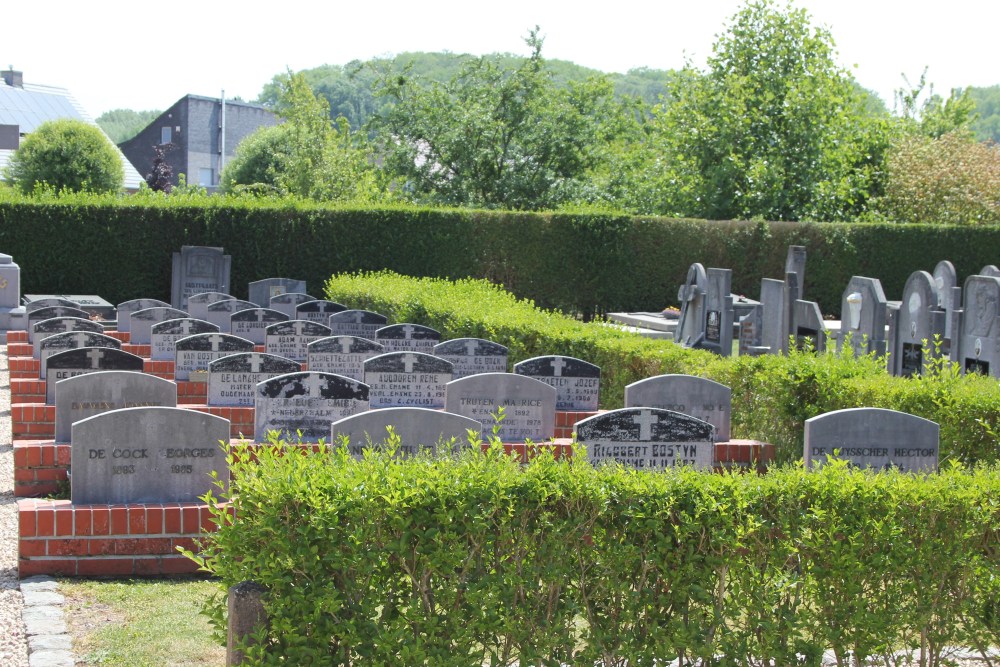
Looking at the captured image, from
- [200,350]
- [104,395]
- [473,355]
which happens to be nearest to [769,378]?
[473,355]

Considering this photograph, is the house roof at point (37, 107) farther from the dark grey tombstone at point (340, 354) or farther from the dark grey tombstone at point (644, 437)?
the dark grey tombstone at point (644, 437)

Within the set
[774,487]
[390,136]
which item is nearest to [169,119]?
[390,136]

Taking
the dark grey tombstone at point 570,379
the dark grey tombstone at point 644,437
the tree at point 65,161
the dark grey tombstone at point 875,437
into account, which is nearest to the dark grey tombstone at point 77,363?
the dark grey tombstone at point 570,379

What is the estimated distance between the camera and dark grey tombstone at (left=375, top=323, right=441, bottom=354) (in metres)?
12.1

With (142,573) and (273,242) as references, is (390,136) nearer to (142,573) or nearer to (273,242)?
(273,242)

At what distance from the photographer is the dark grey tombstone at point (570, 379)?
9688 mm

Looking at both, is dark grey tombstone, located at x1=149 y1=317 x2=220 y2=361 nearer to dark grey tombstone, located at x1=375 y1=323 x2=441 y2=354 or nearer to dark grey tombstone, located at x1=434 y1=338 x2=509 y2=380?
dark grey tombstone, located at x1=375 y1=323 x2=441 y2=354

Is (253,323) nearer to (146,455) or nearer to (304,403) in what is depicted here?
(304,403)

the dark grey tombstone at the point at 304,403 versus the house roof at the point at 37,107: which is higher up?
the house roof at the point at 37,107

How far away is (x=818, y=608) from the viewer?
14.7ft

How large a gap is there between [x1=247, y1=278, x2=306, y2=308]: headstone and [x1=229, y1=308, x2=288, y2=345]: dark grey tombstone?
6.40 meters

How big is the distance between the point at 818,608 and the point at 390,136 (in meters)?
28.5

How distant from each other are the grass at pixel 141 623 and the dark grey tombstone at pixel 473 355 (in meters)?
4.64

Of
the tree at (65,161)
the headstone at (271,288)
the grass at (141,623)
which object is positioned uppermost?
the tree at (65,161)
